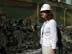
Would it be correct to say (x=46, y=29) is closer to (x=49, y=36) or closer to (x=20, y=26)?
(x=49, y=36)

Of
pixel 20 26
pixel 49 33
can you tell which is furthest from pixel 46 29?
pixel 20 26

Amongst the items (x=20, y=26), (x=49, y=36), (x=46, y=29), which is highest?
(x=46, y=29)

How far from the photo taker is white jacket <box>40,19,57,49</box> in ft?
16.8

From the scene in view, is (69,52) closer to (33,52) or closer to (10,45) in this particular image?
(33,52)

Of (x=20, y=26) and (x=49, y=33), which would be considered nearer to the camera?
(x=49, y=33)

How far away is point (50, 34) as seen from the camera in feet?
16.9

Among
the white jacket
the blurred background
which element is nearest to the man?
the white jacket

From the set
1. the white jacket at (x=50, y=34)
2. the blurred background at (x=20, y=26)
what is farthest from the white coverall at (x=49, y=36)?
the blurred background at (x=20, y=26)

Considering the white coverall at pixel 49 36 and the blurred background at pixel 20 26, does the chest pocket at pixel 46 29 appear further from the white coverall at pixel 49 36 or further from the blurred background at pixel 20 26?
the blurred background at pixel 20 26

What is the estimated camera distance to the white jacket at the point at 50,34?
5106 millimetres

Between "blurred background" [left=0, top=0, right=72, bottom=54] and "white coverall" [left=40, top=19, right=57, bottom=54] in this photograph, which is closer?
"white coverall" [left=40, top=19, right=57, bottom=54]

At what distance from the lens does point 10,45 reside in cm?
845

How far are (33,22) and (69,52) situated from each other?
1.77 m

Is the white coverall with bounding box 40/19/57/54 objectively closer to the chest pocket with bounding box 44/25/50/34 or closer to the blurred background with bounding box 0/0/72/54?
the chest pocket with bounding box 44/25/50/34
